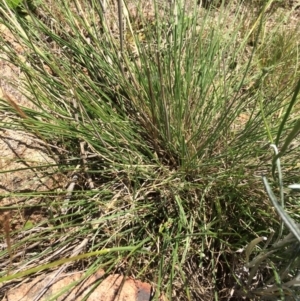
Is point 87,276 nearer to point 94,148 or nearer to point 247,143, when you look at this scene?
point 94,148

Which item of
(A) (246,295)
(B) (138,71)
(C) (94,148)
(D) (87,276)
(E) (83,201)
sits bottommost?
(A) (246,295)

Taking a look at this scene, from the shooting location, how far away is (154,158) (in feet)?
3.63

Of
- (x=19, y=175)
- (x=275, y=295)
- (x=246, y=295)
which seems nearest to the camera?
(x=275, y=295)

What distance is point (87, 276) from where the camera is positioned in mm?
917

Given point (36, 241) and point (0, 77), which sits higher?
point (0, 77)

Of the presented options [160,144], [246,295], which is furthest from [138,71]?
[246,295]

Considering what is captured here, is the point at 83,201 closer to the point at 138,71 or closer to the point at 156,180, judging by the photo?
the point at 156,180

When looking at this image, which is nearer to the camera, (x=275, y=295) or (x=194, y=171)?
→ (x=275, y=295)

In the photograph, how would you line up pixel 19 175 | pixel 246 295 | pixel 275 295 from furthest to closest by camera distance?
pixel 19 175, pixel 246 295, pixel 275 295

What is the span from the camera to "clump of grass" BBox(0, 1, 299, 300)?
994 mm

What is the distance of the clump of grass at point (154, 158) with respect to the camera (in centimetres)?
Result: 99

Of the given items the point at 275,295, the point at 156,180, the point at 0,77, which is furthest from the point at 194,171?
the point at 0,77

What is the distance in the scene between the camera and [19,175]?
1.06 meters

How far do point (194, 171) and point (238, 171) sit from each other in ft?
0.40
